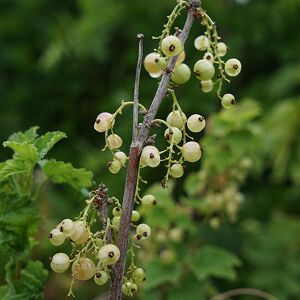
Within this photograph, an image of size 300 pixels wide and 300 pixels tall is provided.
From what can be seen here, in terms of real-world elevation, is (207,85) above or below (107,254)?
above

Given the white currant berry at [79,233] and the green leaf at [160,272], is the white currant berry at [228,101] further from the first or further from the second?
the green leaf at [160,272]

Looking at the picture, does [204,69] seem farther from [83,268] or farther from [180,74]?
[83,268]

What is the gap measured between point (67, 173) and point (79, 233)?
27 cm

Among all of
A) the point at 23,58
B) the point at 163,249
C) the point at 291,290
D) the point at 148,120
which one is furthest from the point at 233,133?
the point at 23,58

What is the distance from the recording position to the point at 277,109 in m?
2.80

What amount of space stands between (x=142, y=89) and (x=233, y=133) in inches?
50.0

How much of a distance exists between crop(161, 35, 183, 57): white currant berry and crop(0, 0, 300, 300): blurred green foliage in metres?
1.40

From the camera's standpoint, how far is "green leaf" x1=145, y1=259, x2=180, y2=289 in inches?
65.6

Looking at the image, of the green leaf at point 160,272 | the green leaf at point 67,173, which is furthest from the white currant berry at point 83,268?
the green leaf at point 160,272

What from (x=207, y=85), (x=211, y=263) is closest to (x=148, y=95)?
(x=211, y=263)

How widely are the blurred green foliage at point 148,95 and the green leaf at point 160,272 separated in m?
0.36

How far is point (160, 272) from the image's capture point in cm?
172

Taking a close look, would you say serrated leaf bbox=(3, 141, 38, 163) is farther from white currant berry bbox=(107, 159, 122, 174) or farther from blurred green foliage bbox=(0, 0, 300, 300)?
blurred green foliage bbox=(0, 0, 300, 300)

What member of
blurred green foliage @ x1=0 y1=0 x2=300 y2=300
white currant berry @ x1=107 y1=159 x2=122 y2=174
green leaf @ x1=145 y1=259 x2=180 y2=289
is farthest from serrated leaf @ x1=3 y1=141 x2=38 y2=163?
blurred green foliage @ x1=0 y1=0 x2=300 y2=300
